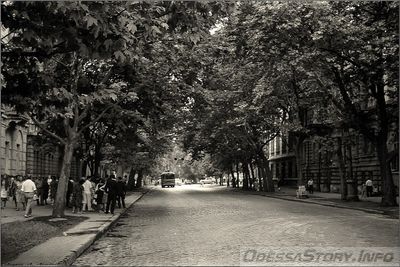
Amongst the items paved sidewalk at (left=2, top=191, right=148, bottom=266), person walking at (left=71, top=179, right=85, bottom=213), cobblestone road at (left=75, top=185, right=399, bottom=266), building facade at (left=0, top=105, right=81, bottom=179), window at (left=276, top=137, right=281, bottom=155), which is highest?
window at (left=276, top=137, right=281, bottom=155)

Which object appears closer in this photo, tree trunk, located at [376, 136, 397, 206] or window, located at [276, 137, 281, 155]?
tree trunk, located at [376, 136, 397, 206]

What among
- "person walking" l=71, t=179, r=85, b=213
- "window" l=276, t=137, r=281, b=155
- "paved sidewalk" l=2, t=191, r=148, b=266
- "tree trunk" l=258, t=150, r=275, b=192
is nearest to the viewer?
"paved sidewalk" l=2, t=191, r=148, b=266

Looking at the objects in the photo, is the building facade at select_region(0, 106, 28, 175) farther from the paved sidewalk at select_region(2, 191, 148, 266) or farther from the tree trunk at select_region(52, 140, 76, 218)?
the paved sidewalk at select_region(2, 191, 148, 266)

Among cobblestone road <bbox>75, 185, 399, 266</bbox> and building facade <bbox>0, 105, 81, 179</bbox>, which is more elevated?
building facade <bbox>0, 105, 81, 179</bbox>

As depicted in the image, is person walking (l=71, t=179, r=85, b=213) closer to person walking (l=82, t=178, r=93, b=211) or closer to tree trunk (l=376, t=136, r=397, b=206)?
person walking (l=82, t=178, r=93, b=211)

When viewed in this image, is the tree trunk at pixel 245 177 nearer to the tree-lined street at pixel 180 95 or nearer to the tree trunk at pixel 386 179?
the tree-lined street at pixel 180 95

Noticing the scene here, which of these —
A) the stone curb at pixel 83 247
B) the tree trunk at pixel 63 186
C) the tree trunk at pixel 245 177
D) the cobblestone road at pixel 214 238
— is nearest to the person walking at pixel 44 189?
the tree trunk at pixel 63 186

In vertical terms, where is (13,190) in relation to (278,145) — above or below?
below

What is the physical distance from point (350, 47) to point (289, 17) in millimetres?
3365

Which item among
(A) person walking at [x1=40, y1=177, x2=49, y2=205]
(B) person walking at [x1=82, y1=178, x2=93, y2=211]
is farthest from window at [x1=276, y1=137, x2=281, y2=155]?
(B) person walking at [x1=82, y1=178, x2=93, y2=211]

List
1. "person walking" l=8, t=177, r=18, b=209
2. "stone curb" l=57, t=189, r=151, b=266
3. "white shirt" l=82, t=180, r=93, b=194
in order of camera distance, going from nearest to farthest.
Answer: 1. "stone curb" l=57, t=189, r=151, b=266
2. "white shirt" l=82, t=180, r=93, b=194
3. "person walking" l=8, t=177, r=18, b=209

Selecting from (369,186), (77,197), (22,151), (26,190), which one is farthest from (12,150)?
(369,186)

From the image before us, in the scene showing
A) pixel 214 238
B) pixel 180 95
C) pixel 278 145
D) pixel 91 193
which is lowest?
pixel 214 238

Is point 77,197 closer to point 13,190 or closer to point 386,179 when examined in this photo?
point 13,190
